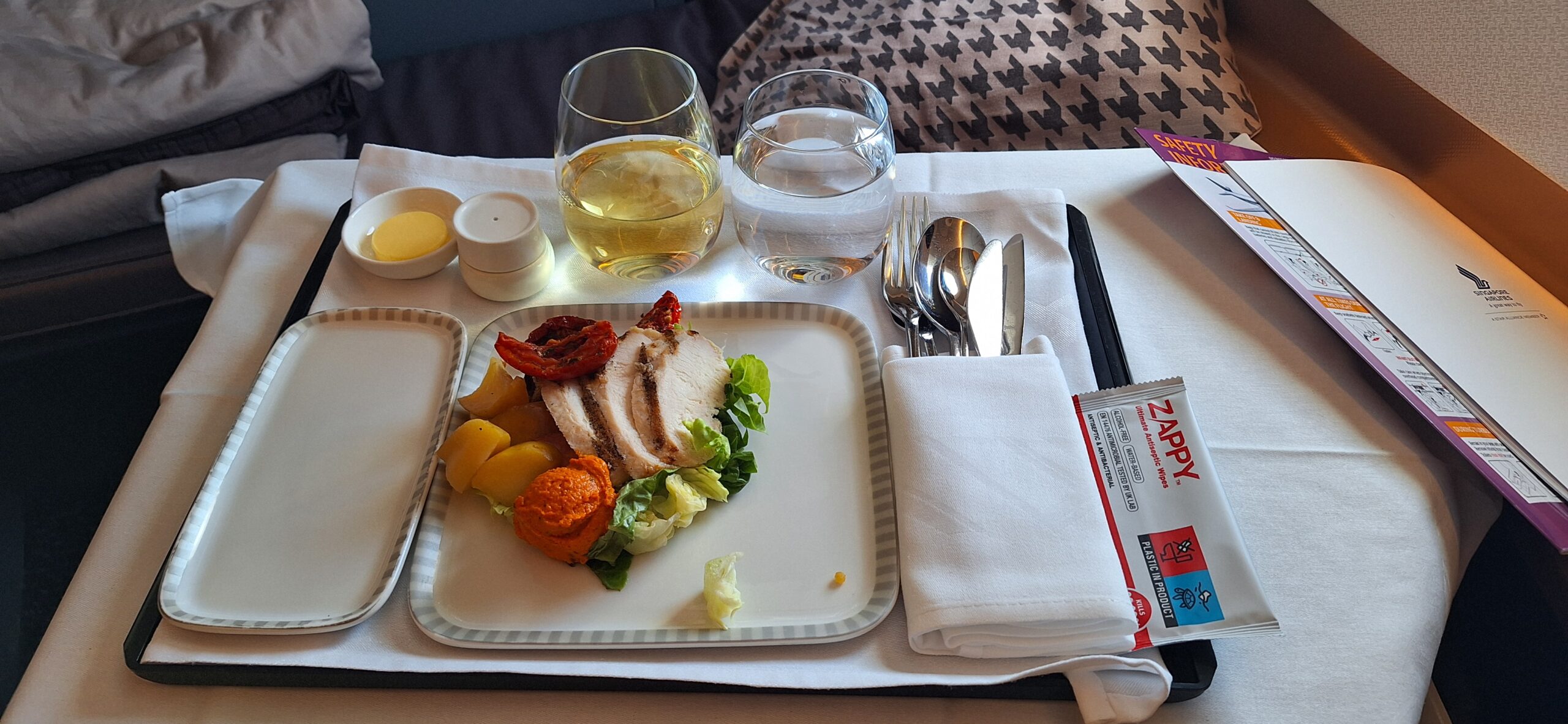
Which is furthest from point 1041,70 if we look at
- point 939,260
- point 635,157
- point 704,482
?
point 704,482

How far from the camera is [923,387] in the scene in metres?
0.79

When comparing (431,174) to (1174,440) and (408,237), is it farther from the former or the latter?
(1174,440)

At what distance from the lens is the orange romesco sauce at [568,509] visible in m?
0.68

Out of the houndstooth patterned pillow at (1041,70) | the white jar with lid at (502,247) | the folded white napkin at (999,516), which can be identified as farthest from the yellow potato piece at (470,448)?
the houndstooth patterned pillow at (1041,70)

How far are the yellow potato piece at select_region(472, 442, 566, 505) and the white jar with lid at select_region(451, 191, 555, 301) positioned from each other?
27cm

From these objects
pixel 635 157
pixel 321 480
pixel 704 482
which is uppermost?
pixel 635 157

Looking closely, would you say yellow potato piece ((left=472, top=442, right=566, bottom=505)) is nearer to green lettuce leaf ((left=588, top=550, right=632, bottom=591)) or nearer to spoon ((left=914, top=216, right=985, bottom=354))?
green lettuce leaf ((left=588, top=550, right=632, bottom=591))

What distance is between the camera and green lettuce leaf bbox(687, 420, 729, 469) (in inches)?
29.4

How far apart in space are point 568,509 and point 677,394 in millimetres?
156

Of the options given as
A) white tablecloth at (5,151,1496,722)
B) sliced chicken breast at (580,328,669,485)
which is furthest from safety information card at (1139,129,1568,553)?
sliced chicken breast at (580,328,669,485)

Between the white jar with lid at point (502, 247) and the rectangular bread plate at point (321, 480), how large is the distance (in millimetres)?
67

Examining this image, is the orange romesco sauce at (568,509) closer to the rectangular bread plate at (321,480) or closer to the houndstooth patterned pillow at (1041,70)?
the rectangular bread plate at (321,480)

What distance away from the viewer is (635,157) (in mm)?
914

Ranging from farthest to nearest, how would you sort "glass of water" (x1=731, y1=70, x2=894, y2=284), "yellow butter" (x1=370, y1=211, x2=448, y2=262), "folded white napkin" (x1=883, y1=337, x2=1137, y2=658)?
"yellow butter" (x1=370, y1=211, x2=448, y2=262)
"glass of water" (x1=731, y1=70, x2=894, y2=284)
"folded white napkin" (x1=883, y1=337, x2=1137, y2=658)
